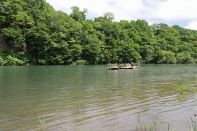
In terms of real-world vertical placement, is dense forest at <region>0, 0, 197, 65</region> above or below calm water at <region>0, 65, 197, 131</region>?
above

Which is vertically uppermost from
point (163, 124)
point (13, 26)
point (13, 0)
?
point (13, 0)

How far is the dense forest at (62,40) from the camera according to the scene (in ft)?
329

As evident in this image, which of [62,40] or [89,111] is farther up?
[62,40]

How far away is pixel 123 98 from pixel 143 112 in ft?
19.2

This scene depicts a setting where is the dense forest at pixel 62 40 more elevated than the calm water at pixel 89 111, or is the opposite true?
the dense forest at pixel 62 40

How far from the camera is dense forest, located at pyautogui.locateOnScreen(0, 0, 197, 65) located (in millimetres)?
100312

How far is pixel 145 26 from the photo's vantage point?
156 meters

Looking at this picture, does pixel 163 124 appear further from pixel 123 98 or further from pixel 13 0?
pixel 13 0

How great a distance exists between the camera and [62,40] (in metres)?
105

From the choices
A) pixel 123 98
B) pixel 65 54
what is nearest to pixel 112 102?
pixel 123 98

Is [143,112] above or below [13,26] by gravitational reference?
below

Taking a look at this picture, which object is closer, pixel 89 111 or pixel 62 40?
pixel 89 111

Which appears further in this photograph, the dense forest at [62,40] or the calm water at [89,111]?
the dense forest at [62,40]

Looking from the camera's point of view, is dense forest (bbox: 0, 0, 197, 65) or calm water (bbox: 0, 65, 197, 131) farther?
dense forest (bbox: 0, 0, 197, 65)
